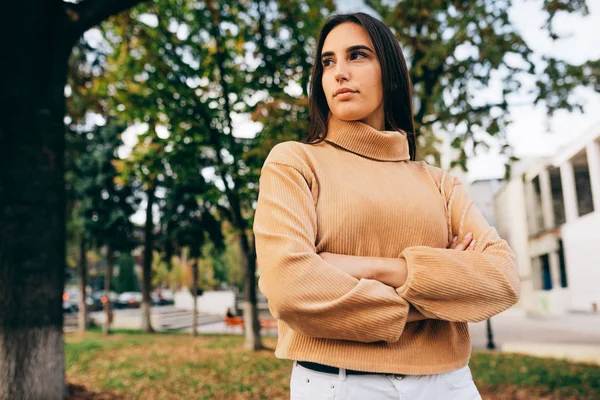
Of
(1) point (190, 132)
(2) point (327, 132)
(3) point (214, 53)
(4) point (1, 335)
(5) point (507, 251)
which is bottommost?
(4) point (1, 335)

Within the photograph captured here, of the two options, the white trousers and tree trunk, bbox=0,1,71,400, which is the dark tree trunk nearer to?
tree trunk, bbox=0,1,71,400

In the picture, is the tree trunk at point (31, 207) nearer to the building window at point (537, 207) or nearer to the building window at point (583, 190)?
the building window at point (583, 190)

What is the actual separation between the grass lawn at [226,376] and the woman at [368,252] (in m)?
5.64

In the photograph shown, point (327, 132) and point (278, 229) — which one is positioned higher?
point (327, 132)

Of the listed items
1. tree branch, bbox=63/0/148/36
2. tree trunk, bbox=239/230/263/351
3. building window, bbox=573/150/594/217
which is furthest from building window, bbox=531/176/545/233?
tree branch, bbox=63/0/148/36

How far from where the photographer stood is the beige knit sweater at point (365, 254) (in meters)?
1.42

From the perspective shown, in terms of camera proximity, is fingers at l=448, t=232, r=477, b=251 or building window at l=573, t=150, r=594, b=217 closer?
fingers at l=448, t=232, r=477, b=251

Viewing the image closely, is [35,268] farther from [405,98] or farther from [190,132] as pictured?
[190,132]

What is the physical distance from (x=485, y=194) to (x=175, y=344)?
2404 centimetres

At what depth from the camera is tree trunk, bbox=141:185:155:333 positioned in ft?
63.2

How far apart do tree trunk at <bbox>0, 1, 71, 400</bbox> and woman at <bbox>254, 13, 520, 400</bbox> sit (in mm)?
4074

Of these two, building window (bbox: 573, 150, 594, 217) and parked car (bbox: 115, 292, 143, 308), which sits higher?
building window (bbox: 573, 150, 594, 217)

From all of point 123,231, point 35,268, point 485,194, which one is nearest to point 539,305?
point 485,194

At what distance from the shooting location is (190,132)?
31.4ft
